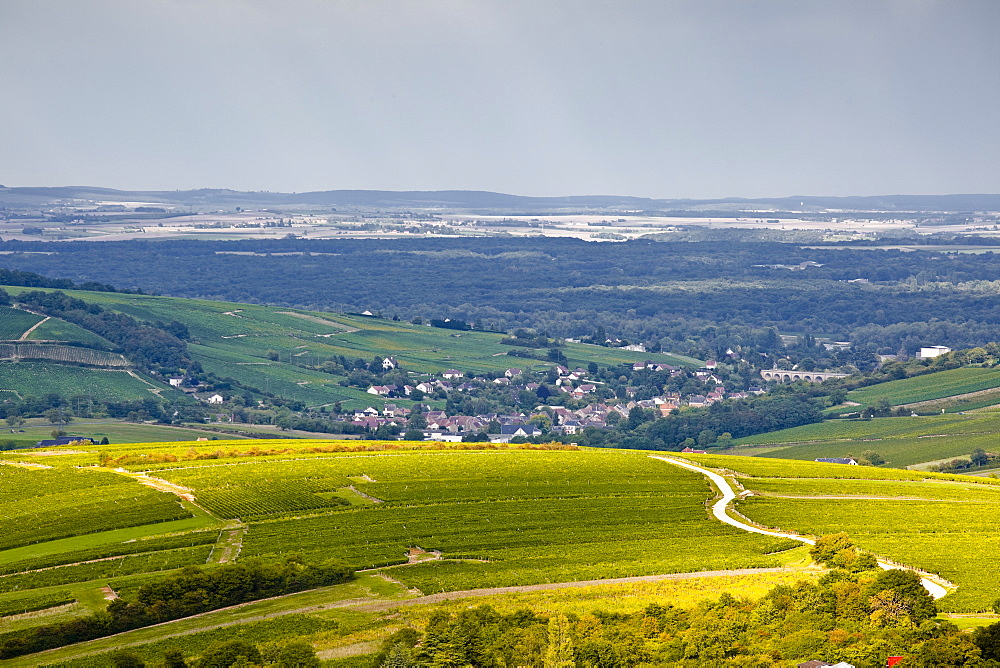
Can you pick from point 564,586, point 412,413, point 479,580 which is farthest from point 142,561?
point 412,413

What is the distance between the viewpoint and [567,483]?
77.4 metres

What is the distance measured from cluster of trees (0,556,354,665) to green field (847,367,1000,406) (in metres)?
119

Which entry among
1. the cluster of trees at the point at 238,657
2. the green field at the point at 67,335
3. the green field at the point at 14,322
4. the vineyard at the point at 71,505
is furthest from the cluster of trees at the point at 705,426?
the cluster of trees at the point at 238,657

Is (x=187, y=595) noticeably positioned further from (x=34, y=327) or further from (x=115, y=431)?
(x=34, y=327)

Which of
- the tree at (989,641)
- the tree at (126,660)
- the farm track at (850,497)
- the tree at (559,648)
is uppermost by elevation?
the tree at (989,641)

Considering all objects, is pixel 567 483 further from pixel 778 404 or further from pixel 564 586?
pixel 778 404

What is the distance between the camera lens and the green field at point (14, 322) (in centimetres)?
17988

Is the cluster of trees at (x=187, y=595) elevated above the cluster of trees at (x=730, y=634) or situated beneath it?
situated beneath

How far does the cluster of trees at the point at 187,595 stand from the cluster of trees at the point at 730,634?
27.6 ft

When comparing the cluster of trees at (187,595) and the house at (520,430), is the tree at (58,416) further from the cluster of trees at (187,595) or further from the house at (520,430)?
the cluster of trees at (187,595)

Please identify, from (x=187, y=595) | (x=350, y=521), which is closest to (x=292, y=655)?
(x=187, y=595)

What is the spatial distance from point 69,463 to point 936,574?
53.2m

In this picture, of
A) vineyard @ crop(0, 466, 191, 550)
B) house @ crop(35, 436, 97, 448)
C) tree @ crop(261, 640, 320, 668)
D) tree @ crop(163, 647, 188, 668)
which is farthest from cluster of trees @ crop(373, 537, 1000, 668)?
house @ crop(35, 436, 97, 448)

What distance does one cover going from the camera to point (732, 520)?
68.5 metres
